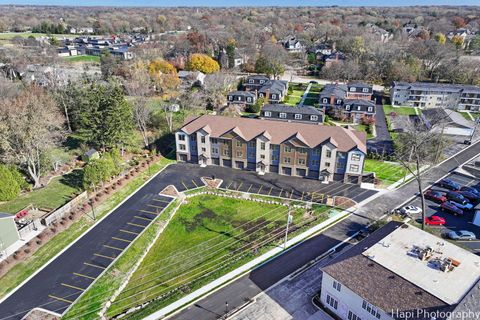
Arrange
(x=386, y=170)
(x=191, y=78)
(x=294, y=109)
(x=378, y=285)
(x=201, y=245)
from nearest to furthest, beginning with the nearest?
1. (x=378, y=285)
2. (x=201, y=245)
3. (x=386, y=170)
4. (x=294, y=109)
5. (x=191, y=78)

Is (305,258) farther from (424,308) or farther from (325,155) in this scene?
(325,155)

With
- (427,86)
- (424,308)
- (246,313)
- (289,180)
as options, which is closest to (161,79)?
(289,180)

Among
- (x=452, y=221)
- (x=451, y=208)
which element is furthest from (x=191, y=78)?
(x=452, y=221)

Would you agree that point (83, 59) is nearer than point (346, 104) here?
No

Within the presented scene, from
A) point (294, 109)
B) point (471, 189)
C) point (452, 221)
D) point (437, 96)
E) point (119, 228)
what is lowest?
point (452, 221)

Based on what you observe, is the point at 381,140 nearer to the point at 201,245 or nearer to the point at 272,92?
the point at 272,92
